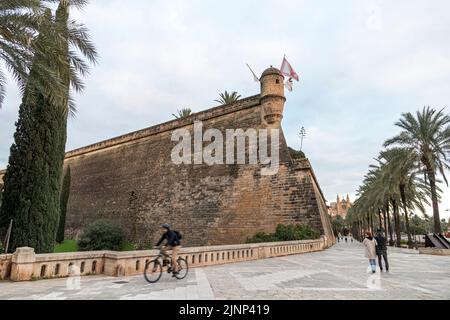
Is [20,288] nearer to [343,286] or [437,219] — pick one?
[343,286]

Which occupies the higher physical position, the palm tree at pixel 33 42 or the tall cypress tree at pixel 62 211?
the palm tree at pixel 33 42

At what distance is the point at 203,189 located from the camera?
67.2ft

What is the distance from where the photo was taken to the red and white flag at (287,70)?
19.5 metres

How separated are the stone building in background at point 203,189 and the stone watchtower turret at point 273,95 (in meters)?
0.06

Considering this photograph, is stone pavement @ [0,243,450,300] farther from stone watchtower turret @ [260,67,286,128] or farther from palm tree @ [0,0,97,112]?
stone watchtower turret @ [260,67,286,128]

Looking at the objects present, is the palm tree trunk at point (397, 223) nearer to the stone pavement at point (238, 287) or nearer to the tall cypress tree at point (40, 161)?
the stone pavement at point (238, 287)

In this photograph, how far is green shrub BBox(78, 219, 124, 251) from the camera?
1884 cm

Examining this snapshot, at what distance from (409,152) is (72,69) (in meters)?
20.2

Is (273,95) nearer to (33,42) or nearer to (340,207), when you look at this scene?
(33,42)

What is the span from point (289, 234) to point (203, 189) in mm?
6921

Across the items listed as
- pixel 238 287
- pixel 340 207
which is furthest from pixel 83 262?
pixel 340 207

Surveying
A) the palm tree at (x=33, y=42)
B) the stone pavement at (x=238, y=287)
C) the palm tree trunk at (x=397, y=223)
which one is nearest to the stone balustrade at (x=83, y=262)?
the stone pavement at (x=238, y=287)

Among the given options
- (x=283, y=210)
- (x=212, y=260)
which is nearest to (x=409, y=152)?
(x=283, y=210)
